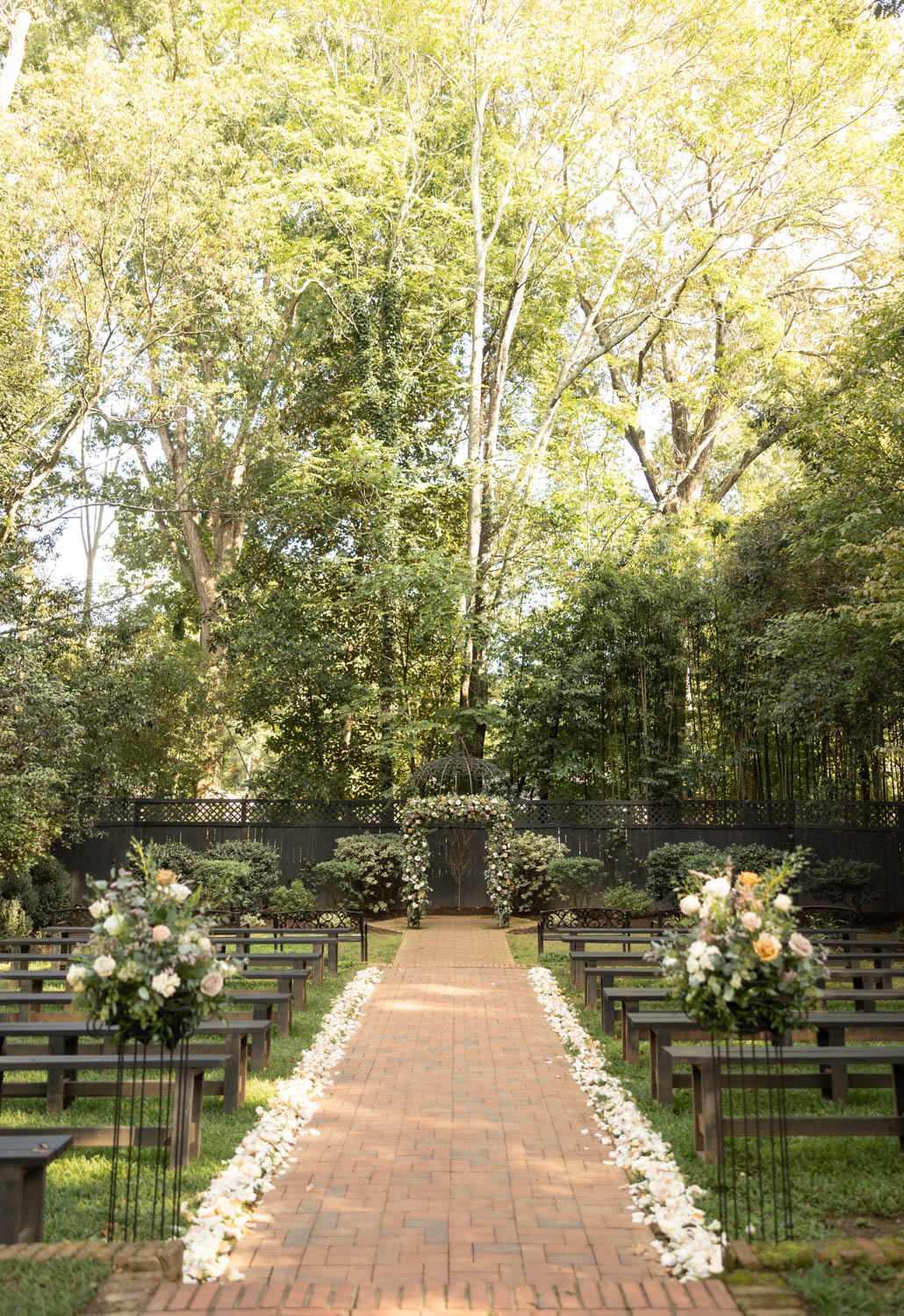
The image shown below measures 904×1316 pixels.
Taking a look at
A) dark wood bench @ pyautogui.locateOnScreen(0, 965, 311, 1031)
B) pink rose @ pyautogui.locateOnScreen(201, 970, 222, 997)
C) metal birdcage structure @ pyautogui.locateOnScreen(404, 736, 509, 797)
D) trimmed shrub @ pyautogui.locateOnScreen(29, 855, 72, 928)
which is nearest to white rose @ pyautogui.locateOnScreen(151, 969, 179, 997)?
pink rose @ pyautogui.locateOnScreen(201, 970, 222, 997)

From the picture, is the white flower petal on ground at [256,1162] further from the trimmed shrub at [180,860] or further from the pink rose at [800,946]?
the trimmed shrub at [180,860]

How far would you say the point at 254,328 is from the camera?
22719mm

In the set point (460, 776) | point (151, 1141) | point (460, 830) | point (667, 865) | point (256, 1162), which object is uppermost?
point (460, 776)

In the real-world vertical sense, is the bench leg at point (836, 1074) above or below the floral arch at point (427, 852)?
below

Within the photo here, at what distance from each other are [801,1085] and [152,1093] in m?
3.69

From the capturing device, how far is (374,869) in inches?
705

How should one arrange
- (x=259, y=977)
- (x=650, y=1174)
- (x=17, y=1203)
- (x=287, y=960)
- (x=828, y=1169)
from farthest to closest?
(x=287, y=960)
(x=259, y=977)
(x=828, y=1169)
(x=650, y=1174)
(x=17, y=1203)

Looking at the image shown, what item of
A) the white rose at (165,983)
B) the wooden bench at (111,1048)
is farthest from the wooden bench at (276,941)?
the white rose at (165,983)

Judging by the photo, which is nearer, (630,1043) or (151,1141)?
(151,1141)

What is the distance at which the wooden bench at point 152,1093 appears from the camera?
5258mm

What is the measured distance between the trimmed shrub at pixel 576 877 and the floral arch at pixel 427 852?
37.9 inches

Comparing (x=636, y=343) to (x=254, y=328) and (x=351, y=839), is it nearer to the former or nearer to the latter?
(x=254, y=328)

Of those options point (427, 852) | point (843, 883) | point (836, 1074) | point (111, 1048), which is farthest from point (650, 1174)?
point (843, 883)

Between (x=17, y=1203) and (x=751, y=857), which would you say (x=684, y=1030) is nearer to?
(x=17, y=1203)
